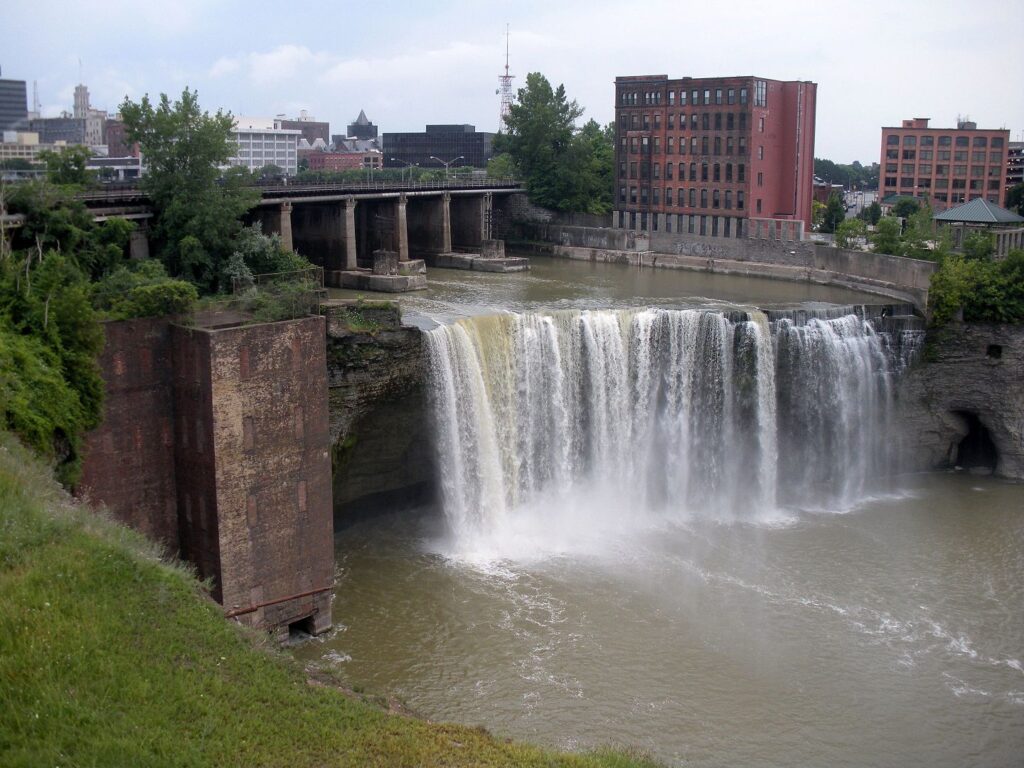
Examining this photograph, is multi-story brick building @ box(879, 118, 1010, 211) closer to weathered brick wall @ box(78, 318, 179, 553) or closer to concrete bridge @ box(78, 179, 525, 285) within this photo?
concrete bridge @ box(78, 179, 525, 285)

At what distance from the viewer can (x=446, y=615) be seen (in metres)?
26.3

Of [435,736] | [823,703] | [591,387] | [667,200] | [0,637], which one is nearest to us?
[0,637]

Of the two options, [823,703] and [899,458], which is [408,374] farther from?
[899,458]

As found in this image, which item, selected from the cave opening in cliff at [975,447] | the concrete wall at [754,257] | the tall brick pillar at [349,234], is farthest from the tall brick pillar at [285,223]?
the cave opening in cliff at [975,447]

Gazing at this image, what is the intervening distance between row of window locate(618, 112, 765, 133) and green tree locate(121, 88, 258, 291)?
31.8 metres

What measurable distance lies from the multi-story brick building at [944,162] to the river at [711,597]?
61940mm

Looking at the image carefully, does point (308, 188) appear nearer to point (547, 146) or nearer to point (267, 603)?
point (547, 146)

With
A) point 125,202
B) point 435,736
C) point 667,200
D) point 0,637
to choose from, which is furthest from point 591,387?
point 667,200

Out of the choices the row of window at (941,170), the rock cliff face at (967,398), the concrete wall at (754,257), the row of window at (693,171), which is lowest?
the rock cliff face at (967,398)

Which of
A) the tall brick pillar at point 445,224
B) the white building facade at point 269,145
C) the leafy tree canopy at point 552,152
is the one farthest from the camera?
the white building facade at point 269,145

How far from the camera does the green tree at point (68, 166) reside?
3588 cm

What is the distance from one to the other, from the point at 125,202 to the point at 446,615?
65.6 ft

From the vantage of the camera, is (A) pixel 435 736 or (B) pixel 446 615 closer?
(A) pixel 435 736

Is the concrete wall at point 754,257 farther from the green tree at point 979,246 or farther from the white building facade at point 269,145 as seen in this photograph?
the white building facade at point 269,145
